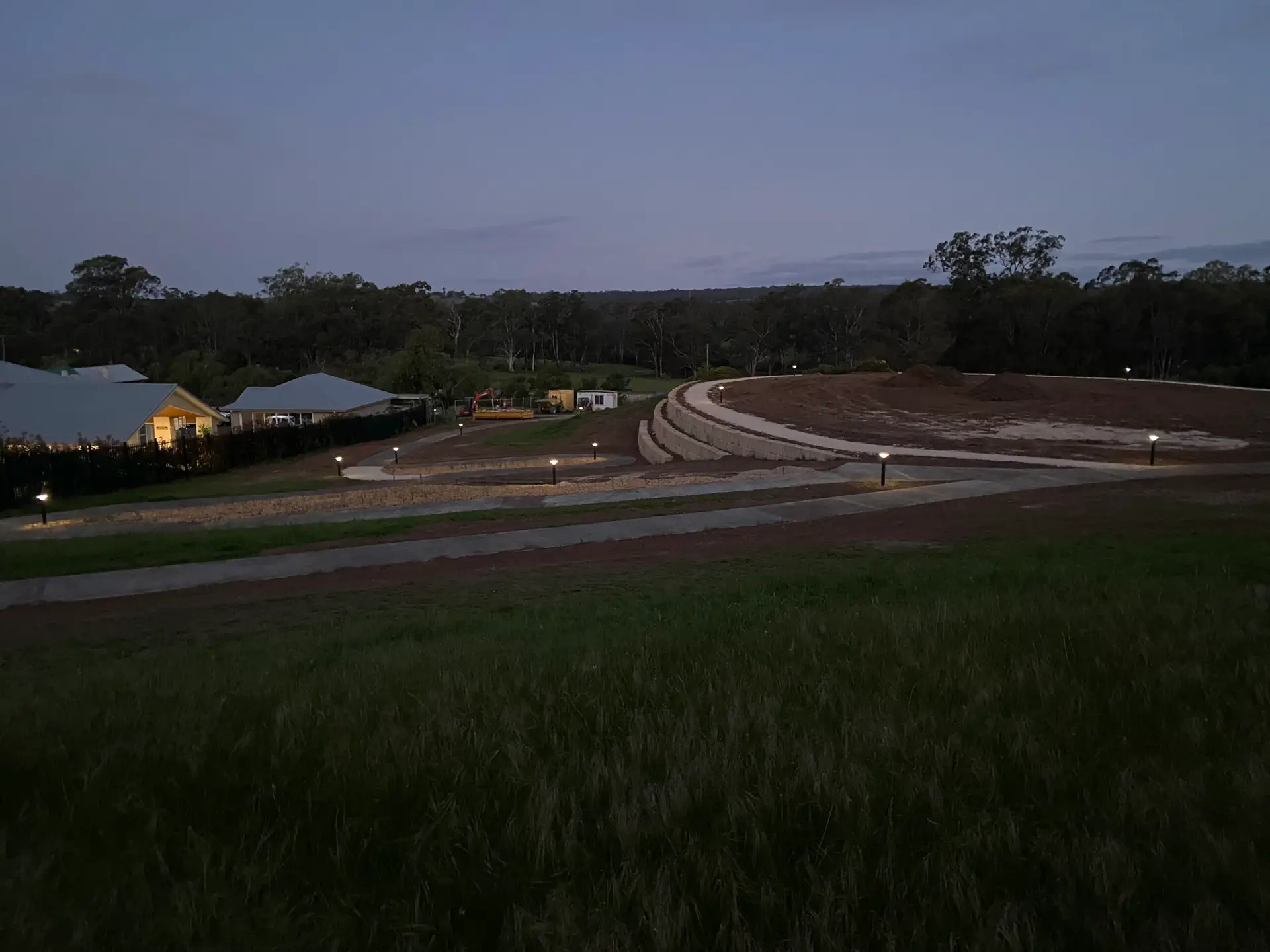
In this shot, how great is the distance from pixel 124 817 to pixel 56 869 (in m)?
0.37

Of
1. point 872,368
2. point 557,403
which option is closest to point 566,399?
point 557,403

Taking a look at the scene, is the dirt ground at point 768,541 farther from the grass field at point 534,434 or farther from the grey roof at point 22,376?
the grey roof at point 22,376

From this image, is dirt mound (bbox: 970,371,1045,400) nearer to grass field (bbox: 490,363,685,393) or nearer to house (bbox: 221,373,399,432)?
house (bbox: 221,373,399,432)

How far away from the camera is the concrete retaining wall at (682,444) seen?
28531 mm

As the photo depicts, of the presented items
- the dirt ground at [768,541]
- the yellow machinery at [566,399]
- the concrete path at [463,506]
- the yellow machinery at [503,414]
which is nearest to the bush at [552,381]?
the yellow machinery at [566,399]

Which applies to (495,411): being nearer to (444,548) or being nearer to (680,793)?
(444,548)

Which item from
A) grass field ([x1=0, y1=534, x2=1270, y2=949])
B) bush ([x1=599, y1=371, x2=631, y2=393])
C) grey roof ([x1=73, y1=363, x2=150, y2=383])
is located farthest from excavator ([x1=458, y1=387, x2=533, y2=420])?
grass field ([x1=0, y1=534, x2=1270, y2=949])

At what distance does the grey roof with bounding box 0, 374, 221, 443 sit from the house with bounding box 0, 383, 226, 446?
23 millimetres

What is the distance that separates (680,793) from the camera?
312cm

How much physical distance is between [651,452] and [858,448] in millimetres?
11361

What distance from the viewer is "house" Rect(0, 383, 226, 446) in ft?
107

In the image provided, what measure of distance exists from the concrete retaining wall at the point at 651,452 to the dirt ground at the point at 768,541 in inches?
622

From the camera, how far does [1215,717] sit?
12.1 ft

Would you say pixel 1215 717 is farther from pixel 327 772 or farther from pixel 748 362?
pixel 748 362
